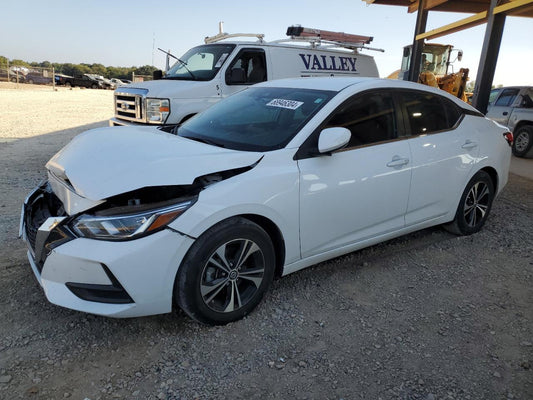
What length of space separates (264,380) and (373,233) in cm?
165

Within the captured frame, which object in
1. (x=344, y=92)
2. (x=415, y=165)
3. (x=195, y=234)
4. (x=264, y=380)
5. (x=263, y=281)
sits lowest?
(x=264, y=380)

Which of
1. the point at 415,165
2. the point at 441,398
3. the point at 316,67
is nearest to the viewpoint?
the point at 441,398

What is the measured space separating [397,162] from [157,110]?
4.41 meters

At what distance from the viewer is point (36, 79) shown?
123ft

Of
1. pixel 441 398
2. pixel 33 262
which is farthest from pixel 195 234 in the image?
pixel 441 398

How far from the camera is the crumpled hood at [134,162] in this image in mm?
2436

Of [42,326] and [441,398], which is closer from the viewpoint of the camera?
[441,398]

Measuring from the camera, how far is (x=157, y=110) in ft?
21.6

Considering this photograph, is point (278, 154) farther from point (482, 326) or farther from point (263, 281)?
point (482, 326)

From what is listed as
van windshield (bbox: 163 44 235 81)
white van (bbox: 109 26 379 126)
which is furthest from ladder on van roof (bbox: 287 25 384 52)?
van windshield (bbox: 163 44 235 81)

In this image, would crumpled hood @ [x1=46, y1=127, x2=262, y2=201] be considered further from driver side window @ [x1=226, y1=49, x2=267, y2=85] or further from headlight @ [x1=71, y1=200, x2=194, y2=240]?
driver side window @ [x1=226, y1=49, x2=267, y2=85]

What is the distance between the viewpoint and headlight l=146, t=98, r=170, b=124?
656 cm

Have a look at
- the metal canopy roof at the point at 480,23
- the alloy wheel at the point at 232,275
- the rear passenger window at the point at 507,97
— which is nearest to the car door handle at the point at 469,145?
the alloy wheel at the point at 232,275

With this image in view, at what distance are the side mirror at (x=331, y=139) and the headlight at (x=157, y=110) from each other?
14.0 ft
